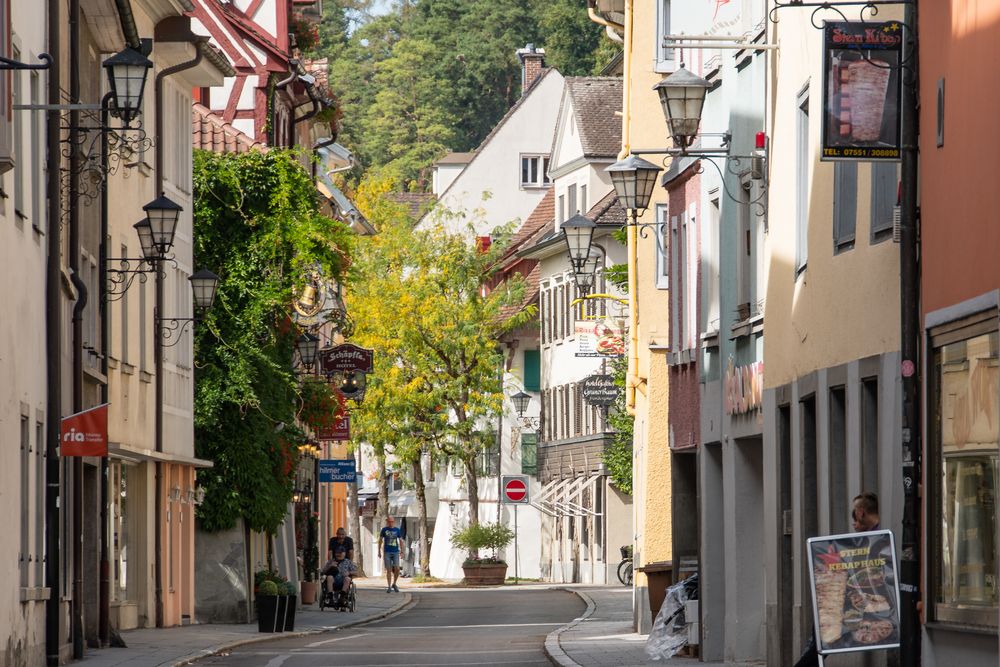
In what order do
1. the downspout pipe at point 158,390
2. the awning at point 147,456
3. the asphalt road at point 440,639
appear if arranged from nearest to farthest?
the asphalt road at point 440,639 → the awning at point 147,456 → the downspout pipe at point 158,390

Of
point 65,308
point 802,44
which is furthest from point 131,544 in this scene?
point 802,44

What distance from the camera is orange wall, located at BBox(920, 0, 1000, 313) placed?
13383mm

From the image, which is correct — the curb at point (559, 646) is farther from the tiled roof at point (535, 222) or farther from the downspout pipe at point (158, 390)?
the tiled roof at point (535, 222)

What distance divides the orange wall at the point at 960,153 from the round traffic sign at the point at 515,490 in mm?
34213

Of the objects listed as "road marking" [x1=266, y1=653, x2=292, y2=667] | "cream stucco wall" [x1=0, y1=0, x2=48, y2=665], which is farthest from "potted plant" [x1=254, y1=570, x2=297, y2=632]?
"cream stucco wall" [x1=0, y1=0, x2=48, y2=665]

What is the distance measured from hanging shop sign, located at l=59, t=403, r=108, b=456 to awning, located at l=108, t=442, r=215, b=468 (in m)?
6.87

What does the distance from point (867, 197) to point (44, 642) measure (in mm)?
10570

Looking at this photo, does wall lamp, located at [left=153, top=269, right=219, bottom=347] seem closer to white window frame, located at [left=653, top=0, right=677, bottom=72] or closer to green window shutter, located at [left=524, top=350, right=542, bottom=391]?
white window frame, located at [left=653, top=0, right=677, bottom=72]

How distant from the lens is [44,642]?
23.0m

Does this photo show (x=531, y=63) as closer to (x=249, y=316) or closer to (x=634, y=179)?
(x=249, y=316)

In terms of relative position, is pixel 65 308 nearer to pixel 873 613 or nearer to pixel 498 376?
pixel 873 613

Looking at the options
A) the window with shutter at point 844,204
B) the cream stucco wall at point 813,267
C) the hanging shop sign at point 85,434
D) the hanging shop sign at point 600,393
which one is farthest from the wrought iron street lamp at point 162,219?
the hanging shop sign at point 600,393

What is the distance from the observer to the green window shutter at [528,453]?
75312 mm

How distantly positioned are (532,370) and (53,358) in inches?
2048
